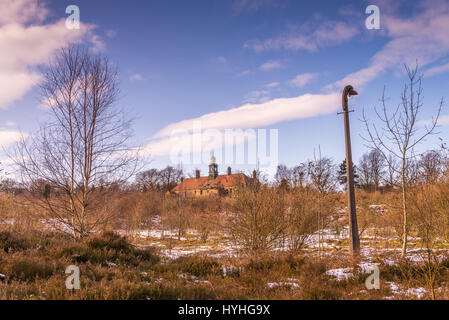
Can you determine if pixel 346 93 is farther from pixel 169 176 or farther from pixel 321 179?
pixel 169 176

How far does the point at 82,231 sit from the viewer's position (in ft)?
27.7

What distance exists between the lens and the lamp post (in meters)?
8.07

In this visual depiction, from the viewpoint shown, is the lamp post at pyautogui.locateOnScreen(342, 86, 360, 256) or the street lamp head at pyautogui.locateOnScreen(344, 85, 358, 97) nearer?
the lamp post at pyautogui.locateOnScreen(342, 86, 360, 256)

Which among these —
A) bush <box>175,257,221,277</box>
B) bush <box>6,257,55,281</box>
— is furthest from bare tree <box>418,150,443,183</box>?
bush <box>6,257,55,281</box>

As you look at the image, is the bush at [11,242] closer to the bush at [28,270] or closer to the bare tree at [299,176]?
the bush at [28,270]

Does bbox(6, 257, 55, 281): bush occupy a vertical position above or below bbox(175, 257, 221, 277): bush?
above

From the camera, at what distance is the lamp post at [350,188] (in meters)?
8.07

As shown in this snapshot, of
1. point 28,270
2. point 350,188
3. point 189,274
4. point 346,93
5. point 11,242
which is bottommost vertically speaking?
point 189,274

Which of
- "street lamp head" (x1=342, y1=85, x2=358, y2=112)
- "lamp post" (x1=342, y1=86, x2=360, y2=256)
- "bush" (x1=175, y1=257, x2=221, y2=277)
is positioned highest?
"street lamp head" (x1=342, y1=85, x2=358, y2=112)

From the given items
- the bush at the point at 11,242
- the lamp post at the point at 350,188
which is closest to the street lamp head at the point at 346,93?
the lamp post at the point at 350,188

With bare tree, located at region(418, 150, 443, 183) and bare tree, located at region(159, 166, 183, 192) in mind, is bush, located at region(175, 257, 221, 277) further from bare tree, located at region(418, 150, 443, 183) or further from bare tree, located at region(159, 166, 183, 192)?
bare tree, located at region(159, 166, 183, 192)

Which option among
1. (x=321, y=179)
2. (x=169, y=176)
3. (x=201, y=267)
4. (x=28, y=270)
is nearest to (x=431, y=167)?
(x=321, y=179)

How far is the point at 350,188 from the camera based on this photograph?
8.40 m
